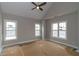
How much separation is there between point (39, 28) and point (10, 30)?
0.55 m

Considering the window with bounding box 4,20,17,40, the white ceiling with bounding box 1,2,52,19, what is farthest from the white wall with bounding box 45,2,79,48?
the window with bounding box 4,20,17,40

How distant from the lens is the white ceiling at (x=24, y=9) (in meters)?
1.88

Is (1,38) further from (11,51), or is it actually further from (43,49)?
(43,49)

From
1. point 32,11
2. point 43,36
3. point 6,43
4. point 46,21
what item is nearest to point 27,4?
point 32,11

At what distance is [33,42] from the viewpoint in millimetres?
1947

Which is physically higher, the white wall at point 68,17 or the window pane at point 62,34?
the white wall at point 68,17

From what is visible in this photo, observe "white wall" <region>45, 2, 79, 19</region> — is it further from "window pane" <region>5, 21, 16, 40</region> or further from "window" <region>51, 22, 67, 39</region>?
"window pane" <region>5, 21, 16, 40</region>

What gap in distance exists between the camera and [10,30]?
1.87 m

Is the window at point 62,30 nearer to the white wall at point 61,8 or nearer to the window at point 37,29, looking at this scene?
the white wall at point 61,8

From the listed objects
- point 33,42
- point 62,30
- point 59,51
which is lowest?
point 59,51

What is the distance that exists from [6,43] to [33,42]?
19.6 inches

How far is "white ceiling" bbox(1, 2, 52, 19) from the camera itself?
1876 millimetres

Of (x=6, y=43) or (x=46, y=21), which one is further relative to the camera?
(x=46, y=21)

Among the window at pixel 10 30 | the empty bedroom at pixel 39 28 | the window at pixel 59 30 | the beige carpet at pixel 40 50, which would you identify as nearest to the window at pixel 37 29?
the empty bedroom at pixel 39 28
